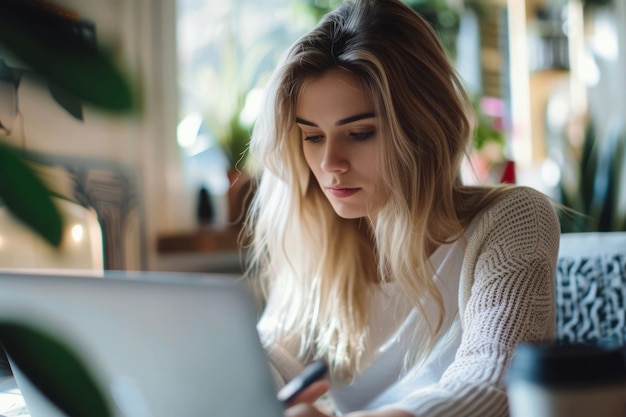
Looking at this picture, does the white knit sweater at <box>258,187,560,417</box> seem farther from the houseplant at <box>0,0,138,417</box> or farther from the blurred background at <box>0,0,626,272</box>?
the houseplant at <box>0,0,138,417</box>

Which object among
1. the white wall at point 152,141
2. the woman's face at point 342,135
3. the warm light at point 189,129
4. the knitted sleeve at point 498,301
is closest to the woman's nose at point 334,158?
the woman's face at point 342,135

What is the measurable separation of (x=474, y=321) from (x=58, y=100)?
2.31ft

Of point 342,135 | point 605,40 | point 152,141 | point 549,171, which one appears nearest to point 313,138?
point 342,135

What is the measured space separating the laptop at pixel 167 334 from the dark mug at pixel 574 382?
175 mm

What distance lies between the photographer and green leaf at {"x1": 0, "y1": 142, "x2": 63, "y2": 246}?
1.09 feet

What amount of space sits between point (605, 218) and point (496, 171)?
41 cm

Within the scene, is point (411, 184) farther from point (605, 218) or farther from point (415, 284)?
point (605, 218)

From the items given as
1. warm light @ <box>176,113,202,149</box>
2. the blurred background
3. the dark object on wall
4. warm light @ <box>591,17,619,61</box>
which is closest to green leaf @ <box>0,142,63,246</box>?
the blurred background

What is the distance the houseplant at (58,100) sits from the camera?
31 cm

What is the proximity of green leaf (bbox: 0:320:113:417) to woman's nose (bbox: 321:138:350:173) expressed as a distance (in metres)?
0.75

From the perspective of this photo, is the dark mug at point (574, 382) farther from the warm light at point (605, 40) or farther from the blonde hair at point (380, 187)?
the warm light at point (605, 40)

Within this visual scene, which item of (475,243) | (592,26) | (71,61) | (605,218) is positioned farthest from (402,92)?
(592,26)

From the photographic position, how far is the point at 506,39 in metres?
4.70

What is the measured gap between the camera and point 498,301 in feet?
2.98
